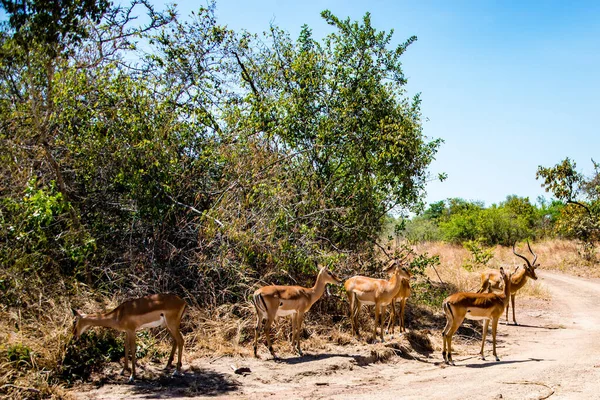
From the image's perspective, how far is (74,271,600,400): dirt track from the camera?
7996 millimetres

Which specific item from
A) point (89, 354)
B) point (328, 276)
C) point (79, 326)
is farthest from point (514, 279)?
point (79, 326)

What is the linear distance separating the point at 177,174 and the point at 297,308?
3.79 metres

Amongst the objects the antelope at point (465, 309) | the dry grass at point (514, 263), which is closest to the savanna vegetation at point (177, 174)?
the antelope at point (465, 309)

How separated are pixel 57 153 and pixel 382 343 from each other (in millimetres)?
7395

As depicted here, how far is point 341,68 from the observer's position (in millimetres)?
14312

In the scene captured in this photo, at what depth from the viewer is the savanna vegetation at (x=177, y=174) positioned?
9391mm

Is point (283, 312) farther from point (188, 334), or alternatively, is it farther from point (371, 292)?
point (371, 292)

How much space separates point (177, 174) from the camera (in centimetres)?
1177

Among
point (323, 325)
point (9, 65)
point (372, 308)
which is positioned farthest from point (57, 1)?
point (372, 308)

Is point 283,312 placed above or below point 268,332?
above

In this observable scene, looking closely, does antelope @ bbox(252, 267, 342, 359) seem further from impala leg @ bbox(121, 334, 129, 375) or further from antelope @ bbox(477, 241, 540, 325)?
antelope @ bbox(477, 241, 540, 325)

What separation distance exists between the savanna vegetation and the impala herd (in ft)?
1.77

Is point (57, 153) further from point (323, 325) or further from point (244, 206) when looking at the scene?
point (323, 325)

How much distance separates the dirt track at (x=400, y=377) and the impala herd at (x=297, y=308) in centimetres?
42
